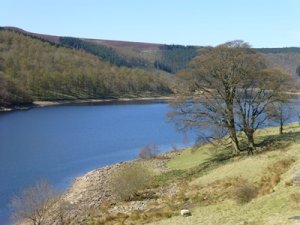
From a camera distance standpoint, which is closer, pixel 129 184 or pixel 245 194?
pixel 245 194

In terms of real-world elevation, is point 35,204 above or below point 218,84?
below

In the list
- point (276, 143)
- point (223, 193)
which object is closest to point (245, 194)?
point (223, 193)

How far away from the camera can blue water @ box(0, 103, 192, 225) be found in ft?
178

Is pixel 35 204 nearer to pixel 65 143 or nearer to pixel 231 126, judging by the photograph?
pixel 231 126

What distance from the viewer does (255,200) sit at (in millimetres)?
22750

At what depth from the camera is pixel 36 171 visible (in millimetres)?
56531

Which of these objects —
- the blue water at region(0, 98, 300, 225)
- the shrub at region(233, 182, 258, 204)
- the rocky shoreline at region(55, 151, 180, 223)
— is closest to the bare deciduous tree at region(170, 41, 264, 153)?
the rocky shoreline at region(55, 151, 180, 223)

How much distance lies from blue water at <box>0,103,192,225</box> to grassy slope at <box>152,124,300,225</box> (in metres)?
19.1

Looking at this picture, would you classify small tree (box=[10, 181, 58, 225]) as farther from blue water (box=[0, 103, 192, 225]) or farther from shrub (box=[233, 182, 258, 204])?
shrub (box=[233, 182, 258, 204])

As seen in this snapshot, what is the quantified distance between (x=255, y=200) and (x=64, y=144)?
60.5m

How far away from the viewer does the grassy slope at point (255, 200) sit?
1900 cm

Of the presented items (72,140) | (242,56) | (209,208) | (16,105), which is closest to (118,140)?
(72,140)

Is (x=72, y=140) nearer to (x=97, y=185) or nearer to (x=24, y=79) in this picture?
(x=97, y=185)

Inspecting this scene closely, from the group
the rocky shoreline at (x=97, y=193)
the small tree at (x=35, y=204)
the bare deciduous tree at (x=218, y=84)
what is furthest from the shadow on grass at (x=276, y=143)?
the small tree at (x=35, y=204)
